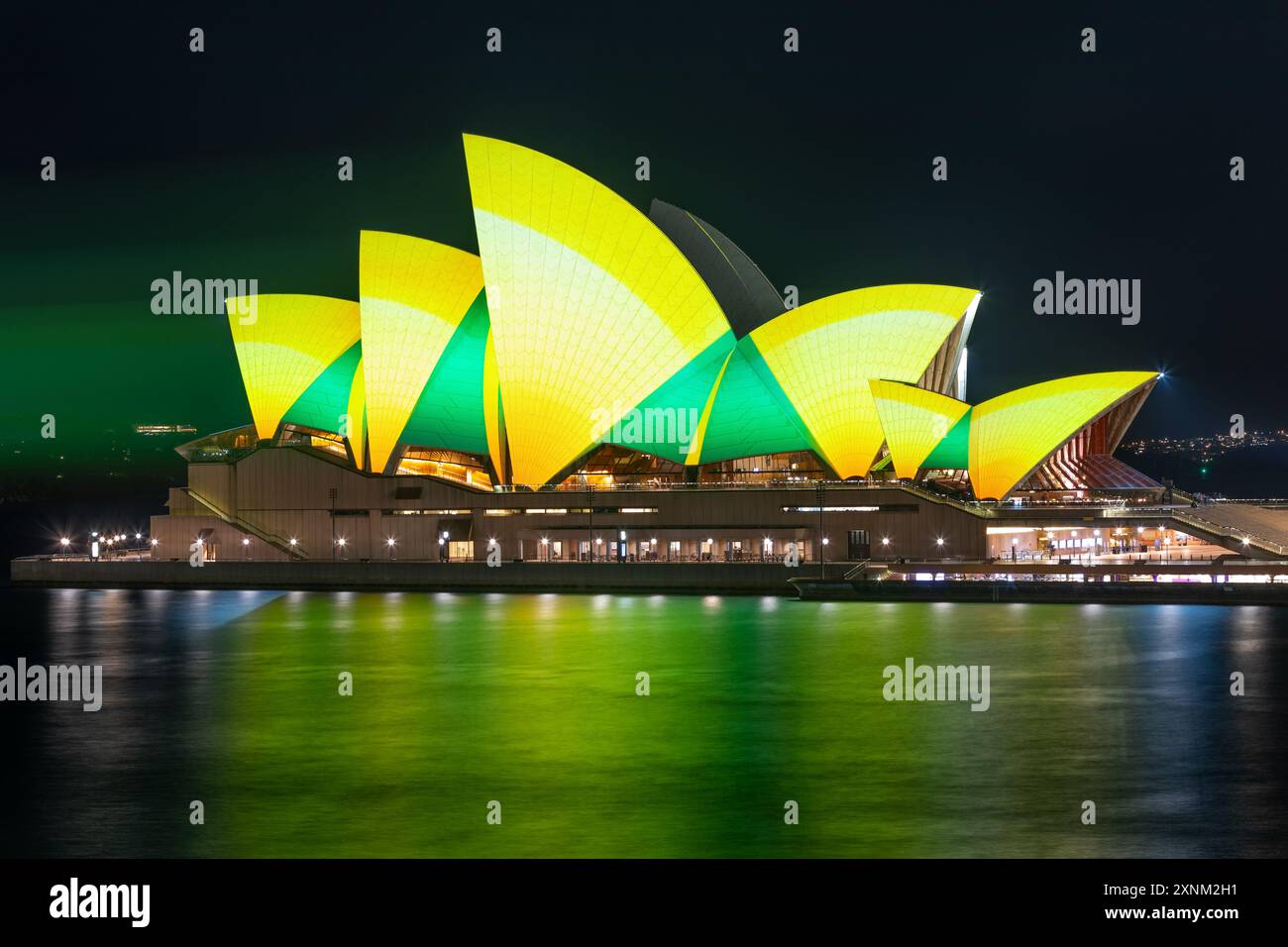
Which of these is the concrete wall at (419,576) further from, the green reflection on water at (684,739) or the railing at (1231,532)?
the railing at (1231,532)

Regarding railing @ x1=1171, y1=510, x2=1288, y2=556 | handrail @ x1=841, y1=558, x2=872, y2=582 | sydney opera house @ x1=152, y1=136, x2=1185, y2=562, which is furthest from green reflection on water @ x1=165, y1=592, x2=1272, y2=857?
sydney opera house @ x1=152, y1=136, x2=1185, y2=562

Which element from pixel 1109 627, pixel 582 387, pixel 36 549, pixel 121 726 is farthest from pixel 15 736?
pixel 36 549

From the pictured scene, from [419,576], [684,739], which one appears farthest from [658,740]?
[419,576]

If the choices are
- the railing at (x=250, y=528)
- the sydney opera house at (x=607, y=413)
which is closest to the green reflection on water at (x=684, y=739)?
the sydney opera house at (x=607, y=413)

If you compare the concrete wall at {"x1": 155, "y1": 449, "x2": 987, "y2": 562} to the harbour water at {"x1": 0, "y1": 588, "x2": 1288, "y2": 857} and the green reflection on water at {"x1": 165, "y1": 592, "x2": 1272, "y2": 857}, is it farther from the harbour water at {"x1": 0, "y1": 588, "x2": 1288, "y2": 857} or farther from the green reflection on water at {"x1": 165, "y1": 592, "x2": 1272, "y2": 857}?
→ the green reflection on water at {"x1": 165, "y1": 592, "x2": 1272, "y2": 857}

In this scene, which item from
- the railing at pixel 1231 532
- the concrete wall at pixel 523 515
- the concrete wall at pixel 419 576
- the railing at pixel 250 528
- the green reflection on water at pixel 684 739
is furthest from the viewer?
the railing at pixel 250 528

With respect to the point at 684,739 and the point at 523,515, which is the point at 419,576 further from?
the point at 684,739
